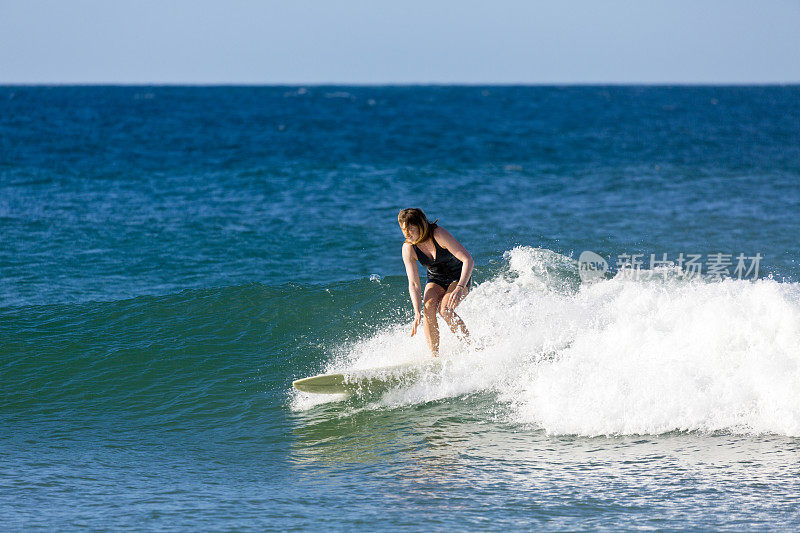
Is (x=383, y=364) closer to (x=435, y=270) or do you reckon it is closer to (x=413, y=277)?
(x=435, y=270)

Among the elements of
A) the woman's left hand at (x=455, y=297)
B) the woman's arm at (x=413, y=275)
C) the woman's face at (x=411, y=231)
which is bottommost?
the woman's left hand at (x=455, y=297)

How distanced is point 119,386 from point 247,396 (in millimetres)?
1384

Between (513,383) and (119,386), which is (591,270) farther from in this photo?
(119,386)

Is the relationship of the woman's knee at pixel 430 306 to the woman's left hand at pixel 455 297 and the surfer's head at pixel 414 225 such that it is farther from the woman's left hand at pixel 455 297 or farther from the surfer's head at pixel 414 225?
the surfer's head at pixel 414 225

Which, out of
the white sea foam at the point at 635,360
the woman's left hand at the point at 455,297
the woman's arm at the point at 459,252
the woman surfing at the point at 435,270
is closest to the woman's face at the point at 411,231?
the woman surfing at the point at 435,270

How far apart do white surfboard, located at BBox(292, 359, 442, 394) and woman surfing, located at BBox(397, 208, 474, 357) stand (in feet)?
0.93

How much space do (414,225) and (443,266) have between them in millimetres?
595

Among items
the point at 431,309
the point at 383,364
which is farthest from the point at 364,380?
the point at 431,309

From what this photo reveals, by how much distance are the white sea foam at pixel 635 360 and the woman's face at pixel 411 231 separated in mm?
1171

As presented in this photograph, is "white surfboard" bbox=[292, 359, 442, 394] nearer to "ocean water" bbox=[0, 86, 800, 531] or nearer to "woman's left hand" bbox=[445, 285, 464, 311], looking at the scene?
"ocean water" bbox=[0, 86, 800, 531]

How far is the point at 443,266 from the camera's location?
7426 millimetres

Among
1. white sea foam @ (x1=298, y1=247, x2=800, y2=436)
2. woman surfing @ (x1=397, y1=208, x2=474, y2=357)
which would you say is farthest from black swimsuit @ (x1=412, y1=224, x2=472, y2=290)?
white sea foam @ (x1=298, y1=247, x2=800, y2=436)

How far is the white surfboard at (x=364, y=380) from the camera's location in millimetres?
7418

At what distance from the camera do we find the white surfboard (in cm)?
742
